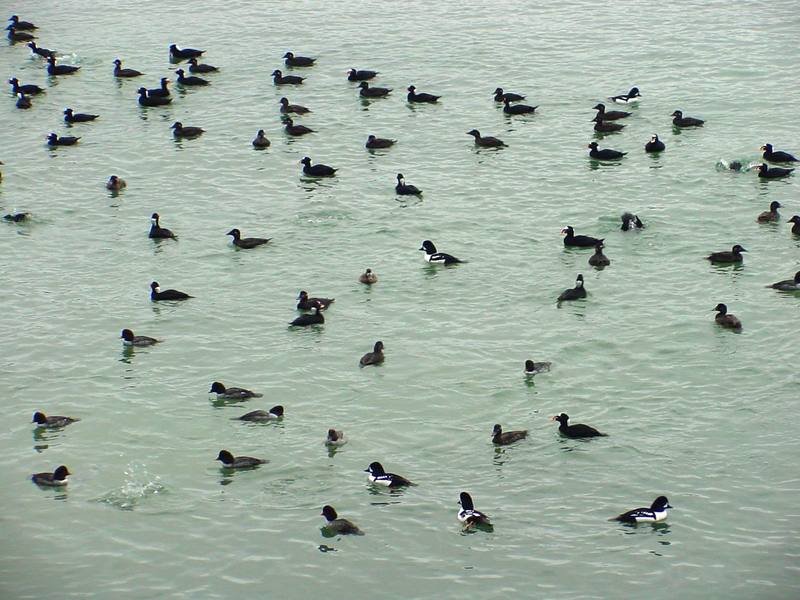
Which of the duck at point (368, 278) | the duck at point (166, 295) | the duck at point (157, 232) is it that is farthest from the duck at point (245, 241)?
the duck at point (368, 278)

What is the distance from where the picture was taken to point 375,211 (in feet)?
130

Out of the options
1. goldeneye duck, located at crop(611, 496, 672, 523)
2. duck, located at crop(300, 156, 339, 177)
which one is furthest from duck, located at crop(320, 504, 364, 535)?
duck, located at crop(300, 156, 339, 177)

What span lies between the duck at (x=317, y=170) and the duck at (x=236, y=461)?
644 inches

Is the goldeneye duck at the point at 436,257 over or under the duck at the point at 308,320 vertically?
over

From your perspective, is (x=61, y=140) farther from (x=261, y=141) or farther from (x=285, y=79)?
(x=285, y=79)

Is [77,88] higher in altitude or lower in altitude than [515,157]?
higher

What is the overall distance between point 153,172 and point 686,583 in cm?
2569

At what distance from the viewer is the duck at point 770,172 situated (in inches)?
1592

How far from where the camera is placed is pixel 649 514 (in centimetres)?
2470

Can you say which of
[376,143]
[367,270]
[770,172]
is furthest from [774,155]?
[367,270]

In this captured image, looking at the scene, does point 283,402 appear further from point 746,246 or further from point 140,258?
point 746,246

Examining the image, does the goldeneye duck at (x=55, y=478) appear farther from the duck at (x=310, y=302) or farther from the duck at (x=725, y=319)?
the duck at (x=725, y=319)

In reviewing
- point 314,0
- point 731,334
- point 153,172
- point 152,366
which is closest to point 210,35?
point 314,0

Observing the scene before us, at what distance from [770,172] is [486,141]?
9.15m
